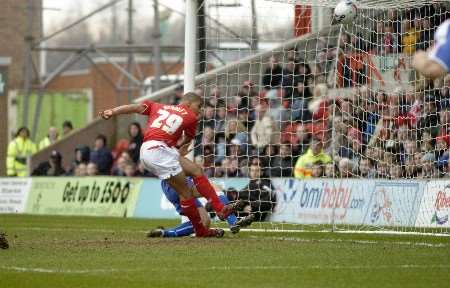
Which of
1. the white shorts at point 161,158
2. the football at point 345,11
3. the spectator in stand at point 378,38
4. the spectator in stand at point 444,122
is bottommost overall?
the white shorts at point 161,158

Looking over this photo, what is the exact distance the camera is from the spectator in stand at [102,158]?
2720 cm

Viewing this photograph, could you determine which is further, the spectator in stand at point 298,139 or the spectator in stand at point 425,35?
the spectator in stand at point 298,139

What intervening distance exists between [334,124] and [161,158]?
4.95 metres

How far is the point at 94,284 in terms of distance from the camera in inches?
390

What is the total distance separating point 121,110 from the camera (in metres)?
14.9

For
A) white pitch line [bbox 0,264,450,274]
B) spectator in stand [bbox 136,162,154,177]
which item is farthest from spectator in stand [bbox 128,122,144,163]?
white pitch line [bbox 0,264,450,274]

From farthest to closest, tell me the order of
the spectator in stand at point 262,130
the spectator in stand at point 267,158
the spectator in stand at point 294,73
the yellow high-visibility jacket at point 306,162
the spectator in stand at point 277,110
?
the spectator in stand at point 277,110 < the spectator in stand at point 262,130 < the spectator in stand at point 267,158 < the spectator in stand at point 294,73 < the yellow high-visibility jacket at point 306,162

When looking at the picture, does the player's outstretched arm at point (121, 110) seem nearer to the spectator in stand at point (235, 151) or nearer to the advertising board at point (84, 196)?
the spectator in stand at point (235, 151)

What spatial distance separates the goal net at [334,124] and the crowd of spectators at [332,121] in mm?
23

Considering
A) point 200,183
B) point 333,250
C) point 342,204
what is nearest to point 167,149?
point 200,183

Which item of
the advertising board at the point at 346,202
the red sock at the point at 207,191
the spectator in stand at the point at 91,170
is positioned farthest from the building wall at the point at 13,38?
the red sock at the point at 207,191

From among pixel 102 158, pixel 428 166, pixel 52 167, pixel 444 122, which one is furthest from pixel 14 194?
pixel 444 122

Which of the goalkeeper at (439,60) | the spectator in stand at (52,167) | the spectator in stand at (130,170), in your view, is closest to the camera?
the goalkeeper at (439,60)

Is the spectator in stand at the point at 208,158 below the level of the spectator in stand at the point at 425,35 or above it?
below
